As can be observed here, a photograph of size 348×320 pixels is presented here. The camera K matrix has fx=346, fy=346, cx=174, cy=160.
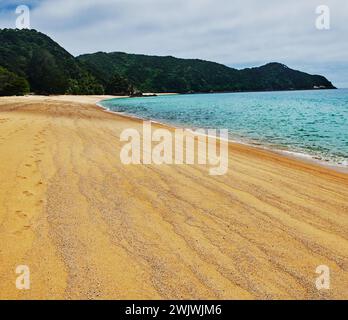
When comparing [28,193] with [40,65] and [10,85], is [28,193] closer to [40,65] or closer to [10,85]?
[10,85]

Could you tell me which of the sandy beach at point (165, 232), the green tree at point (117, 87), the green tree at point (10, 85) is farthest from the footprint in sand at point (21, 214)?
the green tree at point (117, 87)

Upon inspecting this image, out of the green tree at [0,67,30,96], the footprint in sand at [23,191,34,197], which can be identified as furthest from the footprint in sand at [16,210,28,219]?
the green tree at [0,67,30,96]

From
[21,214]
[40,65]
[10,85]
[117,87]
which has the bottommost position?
[21,214]

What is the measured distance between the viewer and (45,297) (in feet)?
10.7

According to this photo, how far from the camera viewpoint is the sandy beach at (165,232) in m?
3.54

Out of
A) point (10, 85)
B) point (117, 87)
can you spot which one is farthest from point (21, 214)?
point (117, 87)

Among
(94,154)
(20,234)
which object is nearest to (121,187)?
(20,234)

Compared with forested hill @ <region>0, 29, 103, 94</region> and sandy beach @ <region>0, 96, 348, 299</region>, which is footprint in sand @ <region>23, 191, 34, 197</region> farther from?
forested hill @ <region>0, 29, 103, 94</region>

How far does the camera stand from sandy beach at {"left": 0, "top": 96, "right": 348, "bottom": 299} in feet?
11.6

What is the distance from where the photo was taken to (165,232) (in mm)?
4777

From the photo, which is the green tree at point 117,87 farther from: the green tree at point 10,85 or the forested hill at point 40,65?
the green tree at point 10,85

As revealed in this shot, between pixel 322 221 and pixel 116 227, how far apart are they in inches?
124
